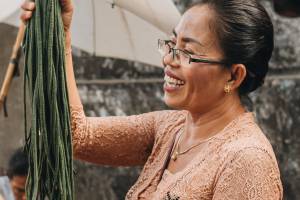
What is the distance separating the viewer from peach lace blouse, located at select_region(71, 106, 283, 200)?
272cm

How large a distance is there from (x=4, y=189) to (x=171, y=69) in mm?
Answer: 2195

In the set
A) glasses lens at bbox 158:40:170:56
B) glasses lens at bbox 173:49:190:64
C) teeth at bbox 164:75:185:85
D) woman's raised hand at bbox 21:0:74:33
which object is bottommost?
teeth at bbox 164:75:185:85

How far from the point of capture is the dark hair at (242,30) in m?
2.89

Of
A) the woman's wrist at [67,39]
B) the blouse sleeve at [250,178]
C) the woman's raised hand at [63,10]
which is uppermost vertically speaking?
the woman's raised hand at [63,10]

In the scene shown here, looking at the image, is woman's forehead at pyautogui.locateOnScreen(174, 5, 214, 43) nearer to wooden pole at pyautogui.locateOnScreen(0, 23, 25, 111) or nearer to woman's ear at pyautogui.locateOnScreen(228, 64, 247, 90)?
woman's ear at pyautogui.locateOnScreen(228, 64, 247, 90)

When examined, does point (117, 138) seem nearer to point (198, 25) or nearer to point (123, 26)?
point (198, 25)

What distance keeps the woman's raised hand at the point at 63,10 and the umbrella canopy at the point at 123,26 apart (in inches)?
31.6

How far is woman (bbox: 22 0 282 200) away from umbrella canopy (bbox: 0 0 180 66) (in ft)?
2.43

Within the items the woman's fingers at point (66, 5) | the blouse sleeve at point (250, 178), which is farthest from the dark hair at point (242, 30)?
the woman's fingers at point (66, 5)

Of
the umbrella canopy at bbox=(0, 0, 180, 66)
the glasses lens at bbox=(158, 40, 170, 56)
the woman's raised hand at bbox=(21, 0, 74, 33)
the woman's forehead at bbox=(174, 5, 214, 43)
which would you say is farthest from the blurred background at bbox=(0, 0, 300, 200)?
the woman's raised hand at bbox=(21, 0, 74, 33)

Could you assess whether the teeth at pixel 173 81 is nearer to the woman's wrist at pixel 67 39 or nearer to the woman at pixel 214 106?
the woman at pixel 214 106

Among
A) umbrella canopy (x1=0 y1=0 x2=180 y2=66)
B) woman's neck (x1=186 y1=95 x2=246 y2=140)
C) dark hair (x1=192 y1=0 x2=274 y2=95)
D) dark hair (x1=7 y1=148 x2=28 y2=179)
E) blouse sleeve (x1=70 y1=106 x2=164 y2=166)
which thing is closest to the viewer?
dark hair (x1=192 y1=0 x2=274 y2=95)

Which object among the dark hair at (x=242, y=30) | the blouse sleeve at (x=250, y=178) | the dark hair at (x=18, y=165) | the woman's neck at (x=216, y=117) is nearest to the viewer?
the blouse sleeve at (x=250, y=178)

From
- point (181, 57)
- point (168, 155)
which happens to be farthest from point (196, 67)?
point (168, 155)
